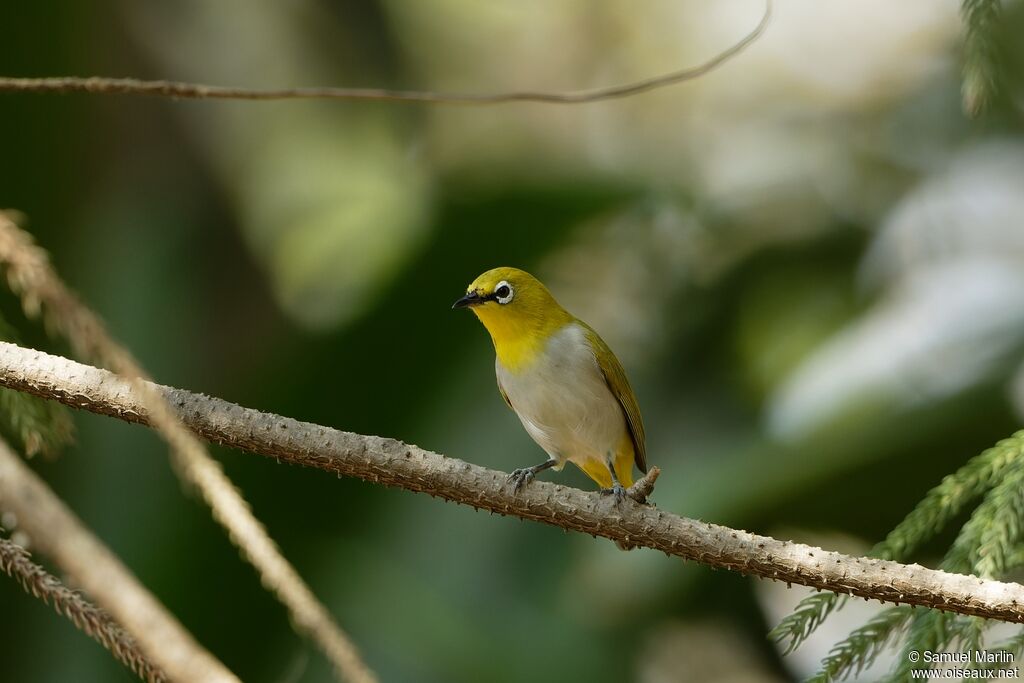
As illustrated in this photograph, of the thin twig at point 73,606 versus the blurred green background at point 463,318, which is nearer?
the thin twig at point 73,606

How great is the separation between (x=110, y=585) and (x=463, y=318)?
437 centimetres

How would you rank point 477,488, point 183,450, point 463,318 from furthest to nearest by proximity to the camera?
point 463,318 → point 477,488 → point 183,450

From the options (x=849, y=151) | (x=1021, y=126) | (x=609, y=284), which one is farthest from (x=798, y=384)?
(x=849, y=151)

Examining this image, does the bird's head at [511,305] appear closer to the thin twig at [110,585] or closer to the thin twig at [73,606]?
the thin twig at [73,606]

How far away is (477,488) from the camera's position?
5.90 ft

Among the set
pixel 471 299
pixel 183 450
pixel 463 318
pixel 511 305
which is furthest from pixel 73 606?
pixel 463 318

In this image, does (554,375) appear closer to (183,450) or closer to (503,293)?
(503,293)

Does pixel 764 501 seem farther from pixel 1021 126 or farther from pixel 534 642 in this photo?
pixel 1021 126

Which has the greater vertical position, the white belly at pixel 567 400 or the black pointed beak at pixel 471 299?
the black pointed beak at pixel 471 299

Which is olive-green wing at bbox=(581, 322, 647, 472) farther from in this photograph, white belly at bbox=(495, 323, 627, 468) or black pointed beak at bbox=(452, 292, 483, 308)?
black pointed beak at bbox=(452, 292, 483, 308)

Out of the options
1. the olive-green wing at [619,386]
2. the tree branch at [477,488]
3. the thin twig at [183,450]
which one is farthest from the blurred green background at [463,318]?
the thin twig at [183,450]

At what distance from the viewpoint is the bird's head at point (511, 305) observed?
3590 millimetres

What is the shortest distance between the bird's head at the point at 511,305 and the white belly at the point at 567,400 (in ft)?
0.27

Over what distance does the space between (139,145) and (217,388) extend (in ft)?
5.93
